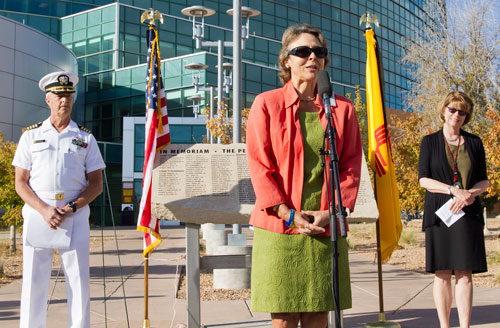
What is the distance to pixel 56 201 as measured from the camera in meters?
4.32

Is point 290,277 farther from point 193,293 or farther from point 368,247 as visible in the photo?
point 368,247

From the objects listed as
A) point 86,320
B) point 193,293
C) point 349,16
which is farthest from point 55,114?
point 349,16

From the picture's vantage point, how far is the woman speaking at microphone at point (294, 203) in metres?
3.01

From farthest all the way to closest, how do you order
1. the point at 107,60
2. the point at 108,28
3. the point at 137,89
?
the point at 107,60 < the point at 108,28 < the point at 137,89

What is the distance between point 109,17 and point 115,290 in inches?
1499

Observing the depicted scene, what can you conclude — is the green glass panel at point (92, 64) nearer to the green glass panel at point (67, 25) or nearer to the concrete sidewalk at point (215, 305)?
the green glass panel at point (67, 25)

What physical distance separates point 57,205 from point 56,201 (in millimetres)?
32

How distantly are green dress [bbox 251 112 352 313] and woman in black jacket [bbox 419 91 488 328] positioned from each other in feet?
7.06

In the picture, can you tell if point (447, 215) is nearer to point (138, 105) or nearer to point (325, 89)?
point (325, 89)

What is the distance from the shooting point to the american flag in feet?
17.4

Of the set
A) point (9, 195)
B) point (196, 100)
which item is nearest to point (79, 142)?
point (9, 195)

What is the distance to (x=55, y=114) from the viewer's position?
14.6 feet

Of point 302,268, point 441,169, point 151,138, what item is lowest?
point 302,268

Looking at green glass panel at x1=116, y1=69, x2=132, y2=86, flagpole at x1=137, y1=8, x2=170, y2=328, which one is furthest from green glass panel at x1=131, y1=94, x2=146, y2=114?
flagpole at x1=137, y1=8, x2=170, y2=328
